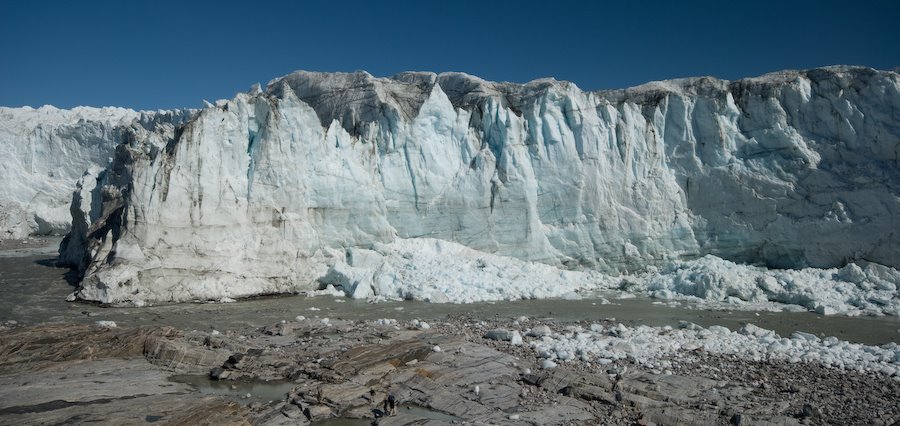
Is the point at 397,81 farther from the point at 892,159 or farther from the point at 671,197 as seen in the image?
the point at 892,159

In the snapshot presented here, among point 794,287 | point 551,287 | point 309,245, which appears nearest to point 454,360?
point 551,287

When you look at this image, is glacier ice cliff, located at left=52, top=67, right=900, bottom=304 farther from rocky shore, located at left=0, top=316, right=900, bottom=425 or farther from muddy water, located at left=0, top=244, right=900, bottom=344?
rocky shore, located at left=0, top=316, right=900, bottom=425

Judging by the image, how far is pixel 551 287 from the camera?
1661 centimetres

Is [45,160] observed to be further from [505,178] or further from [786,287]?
[786,287]

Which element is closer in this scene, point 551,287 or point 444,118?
point 551,287

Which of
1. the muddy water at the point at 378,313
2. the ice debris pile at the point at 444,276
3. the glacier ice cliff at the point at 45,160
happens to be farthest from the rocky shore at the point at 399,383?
A: the glacier ice cliff at the point at 45,160

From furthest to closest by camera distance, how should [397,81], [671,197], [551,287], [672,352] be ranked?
[397,81] → [671,197] → [551,287] → [672,352]

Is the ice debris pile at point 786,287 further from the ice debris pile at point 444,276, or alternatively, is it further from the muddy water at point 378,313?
the ice debris pile at point 444,276

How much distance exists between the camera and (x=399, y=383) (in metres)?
7.71

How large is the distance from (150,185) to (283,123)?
428cm

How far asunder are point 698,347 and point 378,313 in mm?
6884

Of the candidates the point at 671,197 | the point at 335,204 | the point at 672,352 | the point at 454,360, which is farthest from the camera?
the point at 671,197

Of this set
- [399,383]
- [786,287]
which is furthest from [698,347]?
[786,287]

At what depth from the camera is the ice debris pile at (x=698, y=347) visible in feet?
29.2
